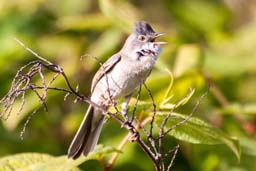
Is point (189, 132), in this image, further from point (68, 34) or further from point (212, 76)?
point (68, 34)

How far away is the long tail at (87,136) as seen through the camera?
2529 mm

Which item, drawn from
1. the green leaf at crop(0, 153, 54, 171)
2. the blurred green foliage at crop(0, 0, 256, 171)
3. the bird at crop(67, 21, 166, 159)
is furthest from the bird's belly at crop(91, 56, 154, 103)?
the green leaf at crop(0, 153, 54, 171)

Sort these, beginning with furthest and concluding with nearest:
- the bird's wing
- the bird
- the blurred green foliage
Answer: the blurred green foliage < the bird's wing < the bird

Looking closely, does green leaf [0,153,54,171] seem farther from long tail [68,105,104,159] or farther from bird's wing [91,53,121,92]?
bird's wing [91,53,121,92]

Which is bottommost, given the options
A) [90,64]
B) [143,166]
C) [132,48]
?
[143,166]

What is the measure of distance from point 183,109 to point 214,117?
6.8 inches

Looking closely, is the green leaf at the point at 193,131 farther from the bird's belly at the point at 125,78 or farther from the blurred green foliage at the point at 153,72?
the bird's belly at the point at 125,78

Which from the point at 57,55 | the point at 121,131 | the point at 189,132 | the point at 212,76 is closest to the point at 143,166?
the point at 121,131

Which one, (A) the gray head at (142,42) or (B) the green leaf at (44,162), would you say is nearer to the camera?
(B) the green leaf at (44,162)

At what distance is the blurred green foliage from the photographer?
10.7ft

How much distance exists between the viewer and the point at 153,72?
3703 mm

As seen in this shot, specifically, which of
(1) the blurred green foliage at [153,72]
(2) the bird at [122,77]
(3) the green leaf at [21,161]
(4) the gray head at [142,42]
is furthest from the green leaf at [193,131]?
(3) the green leaf at [21,161]

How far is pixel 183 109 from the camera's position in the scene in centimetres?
340

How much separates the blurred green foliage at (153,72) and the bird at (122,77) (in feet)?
0.50
